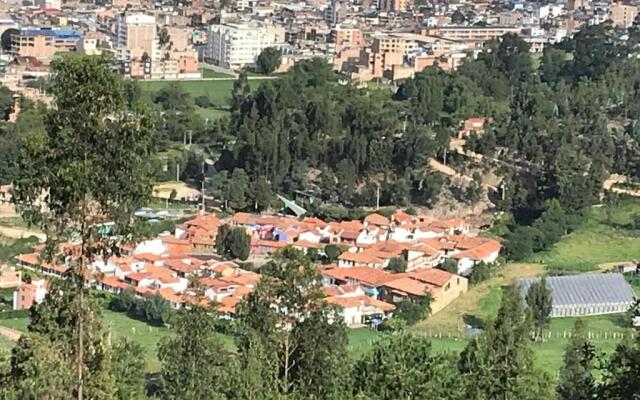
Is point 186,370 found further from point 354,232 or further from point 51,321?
point 354,232

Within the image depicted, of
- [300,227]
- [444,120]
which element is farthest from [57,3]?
[300,227]

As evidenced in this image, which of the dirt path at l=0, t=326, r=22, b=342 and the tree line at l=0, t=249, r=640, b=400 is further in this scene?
the dirt path at l=0, t=326, r=22, b=342

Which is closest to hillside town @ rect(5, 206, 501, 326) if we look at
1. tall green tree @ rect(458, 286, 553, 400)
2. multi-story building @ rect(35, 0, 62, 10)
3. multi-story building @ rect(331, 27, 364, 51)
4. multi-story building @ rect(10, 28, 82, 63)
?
tall green tree @ rect(458, 286, 553, 400)

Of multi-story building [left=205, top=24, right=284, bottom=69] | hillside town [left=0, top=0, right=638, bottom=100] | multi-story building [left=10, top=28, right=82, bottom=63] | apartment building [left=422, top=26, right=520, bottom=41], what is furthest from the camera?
apartment building [left=422, top=26, right=520, bottom=41]

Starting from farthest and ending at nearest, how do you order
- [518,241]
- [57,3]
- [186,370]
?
1. [57,3]
2. [518,241]
3. [186,370]

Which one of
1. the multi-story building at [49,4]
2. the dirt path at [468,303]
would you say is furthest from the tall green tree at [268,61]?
the dirt path at [468,303]

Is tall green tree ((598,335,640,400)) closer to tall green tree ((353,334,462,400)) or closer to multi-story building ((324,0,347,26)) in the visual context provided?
tall green tree ((353,334,462,400))

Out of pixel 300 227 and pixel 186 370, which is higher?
pixel 186 370

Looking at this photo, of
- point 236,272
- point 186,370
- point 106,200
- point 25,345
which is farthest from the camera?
point 236,272
